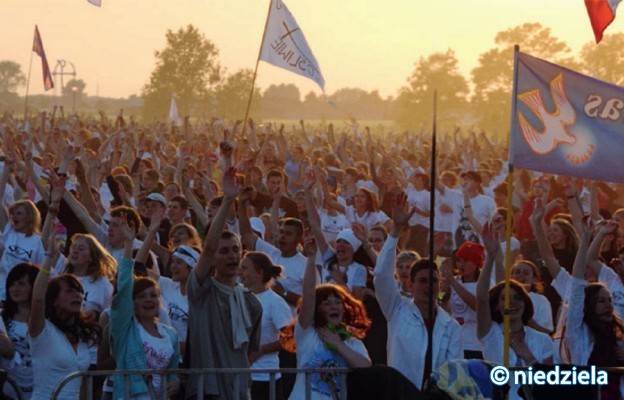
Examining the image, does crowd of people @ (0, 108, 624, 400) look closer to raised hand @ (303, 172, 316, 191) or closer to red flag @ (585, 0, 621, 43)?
raised hand @ (303, 172, 316, 191)

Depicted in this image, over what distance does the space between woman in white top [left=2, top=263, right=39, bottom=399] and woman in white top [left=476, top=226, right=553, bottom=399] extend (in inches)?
111

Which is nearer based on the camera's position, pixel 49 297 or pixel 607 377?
pixel 607 377

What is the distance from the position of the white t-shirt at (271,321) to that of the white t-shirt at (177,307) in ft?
1.85

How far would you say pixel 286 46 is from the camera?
16734mm

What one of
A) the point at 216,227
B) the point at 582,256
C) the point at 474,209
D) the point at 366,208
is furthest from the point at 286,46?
the point at 216,227

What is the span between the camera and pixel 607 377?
24.6 ft

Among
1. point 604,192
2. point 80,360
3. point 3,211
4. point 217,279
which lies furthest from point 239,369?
point 604,192

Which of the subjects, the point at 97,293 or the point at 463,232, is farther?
the point at 463,232

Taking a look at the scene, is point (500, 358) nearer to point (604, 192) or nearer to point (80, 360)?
point (80, 360)

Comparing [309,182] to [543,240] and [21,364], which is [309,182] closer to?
[543,240]

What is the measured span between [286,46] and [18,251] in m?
6.48

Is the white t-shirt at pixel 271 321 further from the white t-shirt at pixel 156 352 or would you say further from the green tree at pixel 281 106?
the green tree at pixel 281 106

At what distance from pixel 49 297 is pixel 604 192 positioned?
1070cm

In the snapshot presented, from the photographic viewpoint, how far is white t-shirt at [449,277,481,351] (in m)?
9.95
